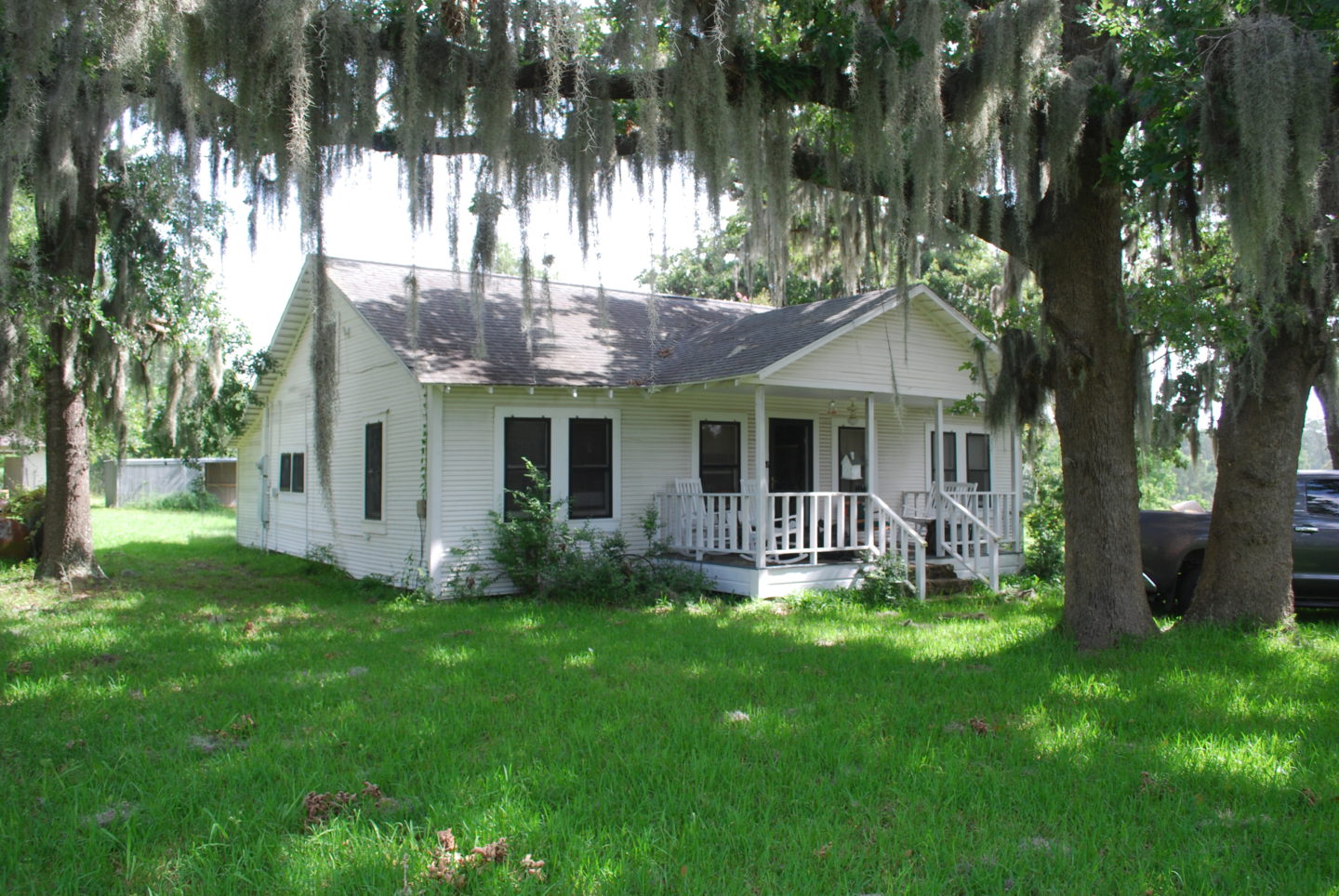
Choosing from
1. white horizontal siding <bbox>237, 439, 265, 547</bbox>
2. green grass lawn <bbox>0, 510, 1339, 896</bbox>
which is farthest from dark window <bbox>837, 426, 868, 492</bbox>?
white horizontal siding <bbox>237, 439, 265, 547</bbox>

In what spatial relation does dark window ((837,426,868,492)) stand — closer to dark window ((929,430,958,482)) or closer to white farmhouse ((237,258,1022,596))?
white farmhouse ((237,258,1022,596))

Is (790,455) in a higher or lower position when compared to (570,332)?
lower

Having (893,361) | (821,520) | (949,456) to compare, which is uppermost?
(893,361)

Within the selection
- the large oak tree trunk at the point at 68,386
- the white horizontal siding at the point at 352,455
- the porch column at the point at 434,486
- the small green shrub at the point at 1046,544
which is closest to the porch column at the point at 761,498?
the porch column at the point at 434,486

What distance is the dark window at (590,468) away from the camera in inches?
465

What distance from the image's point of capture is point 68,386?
1084cm

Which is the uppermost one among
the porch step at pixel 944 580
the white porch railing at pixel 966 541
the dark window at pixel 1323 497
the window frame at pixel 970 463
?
the window frame at pixel 970 463

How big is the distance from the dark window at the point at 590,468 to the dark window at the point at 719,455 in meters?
1.41

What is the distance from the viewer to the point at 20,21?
5805mm

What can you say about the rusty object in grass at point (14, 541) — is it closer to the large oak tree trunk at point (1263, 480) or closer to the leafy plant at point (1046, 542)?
the leafy plant at point (1046, 542)

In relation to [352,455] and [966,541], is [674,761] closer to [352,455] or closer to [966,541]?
[966,541]

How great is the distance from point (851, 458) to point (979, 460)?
9.00 feet

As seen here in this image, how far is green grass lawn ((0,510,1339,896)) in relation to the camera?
337 cm

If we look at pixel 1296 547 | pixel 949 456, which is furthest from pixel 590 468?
pixel 1296 547
